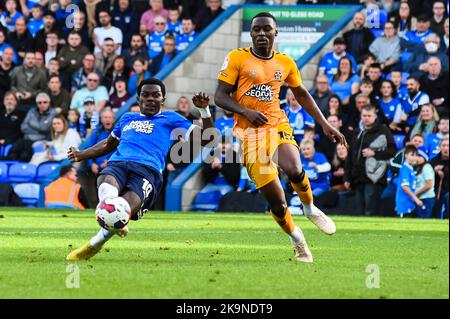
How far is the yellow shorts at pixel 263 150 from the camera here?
1205 cm

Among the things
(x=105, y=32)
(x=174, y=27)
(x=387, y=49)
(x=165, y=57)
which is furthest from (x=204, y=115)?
(x=105, y=32)

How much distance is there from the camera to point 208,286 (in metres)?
9.23

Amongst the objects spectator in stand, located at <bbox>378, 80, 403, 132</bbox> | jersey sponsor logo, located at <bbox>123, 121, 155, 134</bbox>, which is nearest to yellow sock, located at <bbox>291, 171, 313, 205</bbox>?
jersey sponsor logo, located at <bbox>123, 121, 155, 134</bbox>

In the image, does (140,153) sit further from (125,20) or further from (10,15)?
(10,15)

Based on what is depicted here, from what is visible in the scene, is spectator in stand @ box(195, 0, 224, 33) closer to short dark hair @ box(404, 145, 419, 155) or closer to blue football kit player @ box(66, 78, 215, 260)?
short dark hair @ box(404, 145, 419, 155)

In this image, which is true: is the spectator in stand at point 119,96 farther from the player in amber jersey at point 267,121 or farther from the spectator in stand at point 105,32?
the player in amber jersey at point 267,121

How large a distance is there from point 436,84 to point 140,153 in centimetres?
1348

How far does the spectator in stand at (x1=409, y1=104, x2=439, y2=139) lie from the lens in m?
23.7

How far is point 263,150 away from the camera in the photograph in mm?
12180

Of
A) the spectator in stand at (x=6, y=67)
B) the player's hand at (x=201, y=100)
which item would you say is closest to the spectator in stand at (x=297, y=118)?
the spectator in stand at (x=6, y=67)

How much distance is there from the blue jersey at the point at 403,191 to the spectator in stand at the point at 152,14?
7.89 m

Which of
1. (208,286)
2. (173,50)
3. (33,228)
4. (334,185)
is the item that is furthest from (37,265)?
(173,50)
